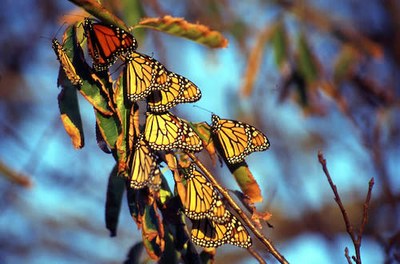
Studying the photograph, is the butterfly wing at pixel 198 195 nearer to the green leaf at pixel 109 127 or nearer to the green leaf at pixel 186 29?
the green leaf at pixel 109 127

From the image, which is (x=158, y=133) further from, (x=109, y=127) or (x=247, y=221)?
(x=247, y=221)

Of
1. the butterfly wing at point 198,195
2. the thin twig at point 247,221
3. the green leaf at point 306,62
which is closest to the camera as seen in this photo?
the thin twig at point 247,221

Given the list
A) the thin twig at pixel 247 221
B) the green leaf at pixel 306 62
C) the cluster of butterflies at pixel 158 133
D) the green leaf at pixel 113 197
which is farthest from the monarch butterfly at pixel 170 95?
the green leaf at pixel 306 62

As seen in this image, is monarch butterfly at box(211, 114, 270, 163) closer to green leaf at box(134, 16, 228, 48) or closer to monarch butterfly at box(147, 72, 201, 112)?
monarch butterfly at box(147, 72, 201, 112)

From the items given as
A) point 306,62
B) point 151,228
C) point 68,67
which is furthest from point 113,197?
point 306,62

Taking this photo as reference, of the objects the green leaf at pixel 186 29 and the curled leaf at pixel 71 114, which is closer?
the curled leaf at pixel 71 114

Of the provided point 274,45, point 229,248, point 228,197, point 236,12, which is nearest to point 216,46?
point 228,197

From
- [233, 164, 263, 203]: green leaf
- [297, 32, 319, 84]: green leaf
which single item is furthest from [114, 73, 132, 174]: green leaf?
[297, 32, 319, 84]: green leaf

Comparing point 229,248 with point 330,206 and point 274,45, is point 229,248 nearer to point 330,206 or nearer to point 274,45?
point 330,206
